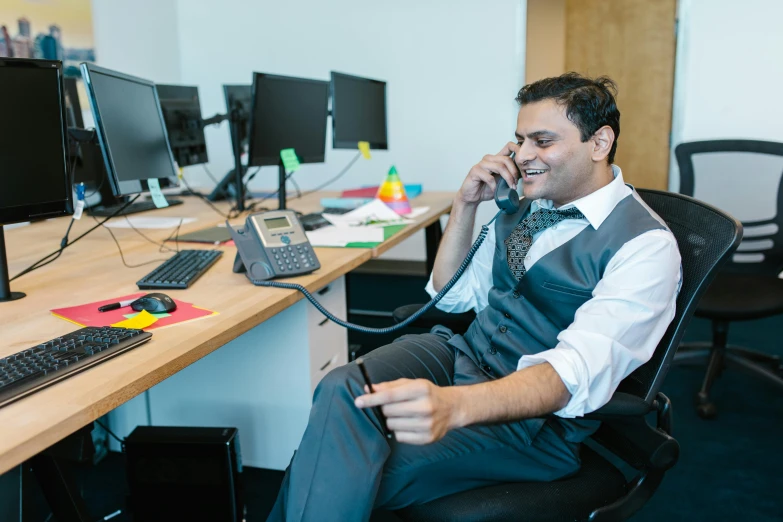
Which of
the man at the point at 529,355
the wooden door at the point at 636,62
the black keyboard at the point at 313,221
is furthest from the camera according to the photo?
the wooden door at the point at 636,62

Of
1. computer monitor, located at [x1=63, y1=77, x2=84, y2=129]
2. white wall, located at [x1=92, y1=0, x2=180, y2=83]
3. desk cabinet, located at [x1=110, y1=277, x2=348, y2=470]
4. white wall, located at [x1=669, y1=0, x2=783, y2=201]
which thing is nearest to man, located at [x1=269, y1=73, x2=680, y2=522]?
desk cabinet, located at [x1=110, y1=277, x2=348, y2=470]

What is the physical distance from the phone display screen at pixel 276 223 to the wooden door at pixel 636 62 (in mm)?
2983

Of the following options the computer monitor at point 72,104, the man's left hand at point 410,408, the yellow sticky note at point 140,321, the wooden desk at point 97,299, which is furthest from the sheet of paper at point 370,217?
the man's left hand at point 410,408

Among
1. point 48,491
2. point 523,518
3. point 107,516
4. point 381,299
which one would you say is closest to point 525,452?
point 523,518

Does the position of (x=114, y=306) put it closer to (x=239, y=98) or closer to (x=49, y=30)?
(x=239, y=98)

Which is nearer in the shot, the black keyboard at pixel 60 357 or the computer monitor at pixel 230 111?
the black keyboard at pixel 60 357

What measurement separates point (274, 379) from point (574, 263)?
1031mm

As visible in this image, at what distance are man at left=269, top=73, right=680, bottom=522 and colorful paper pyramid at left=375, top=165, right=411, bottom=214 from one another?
4.34 feet

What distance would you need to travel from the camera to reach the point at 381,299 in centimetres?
423

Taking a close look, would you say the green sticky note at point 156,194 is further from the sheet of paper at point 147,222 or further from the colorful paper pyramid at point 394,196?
the colorful paper pyramid at point 394,196

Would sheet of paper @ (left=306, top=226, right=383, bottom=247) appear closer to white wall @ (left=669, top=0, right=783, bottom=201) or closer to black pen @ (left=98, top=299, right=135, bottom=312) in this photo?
black pen @ (left=98, top=299, right=135, bottom=312)

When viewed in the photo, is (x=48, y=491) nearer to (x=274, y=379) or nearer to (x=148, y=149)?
(x=274, y=379)

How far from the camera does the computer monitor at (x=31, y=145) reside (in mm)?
1445

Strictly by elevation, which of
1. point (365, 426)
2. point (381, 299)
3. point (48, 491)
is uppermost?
point (365, 426)
